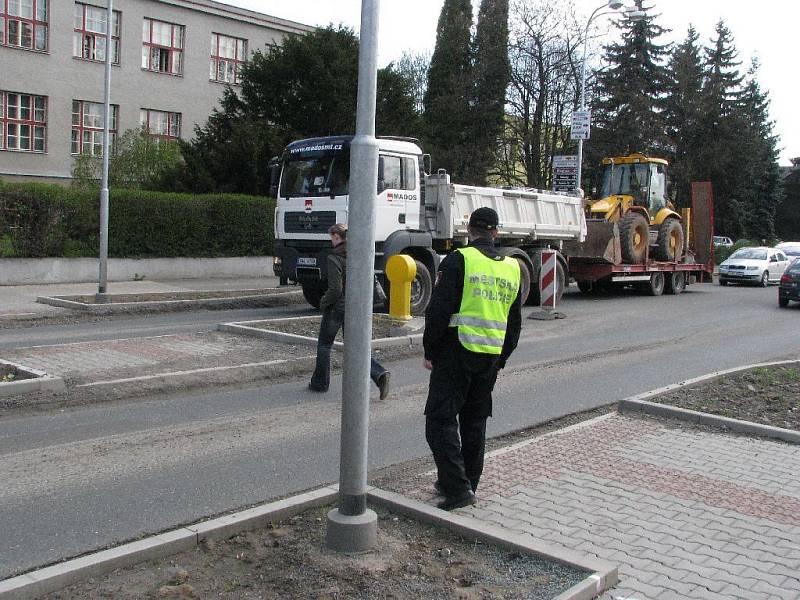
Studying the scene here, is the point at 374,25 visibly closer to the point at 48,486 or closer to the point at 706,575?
the point at 706,575

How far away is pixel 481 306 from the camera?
16.9 feet

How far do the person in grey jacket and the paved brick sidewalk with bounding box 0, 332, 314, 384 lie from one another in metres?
1.49

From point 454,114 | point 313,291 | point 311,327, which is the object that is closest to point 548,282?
Answer: point 313,291

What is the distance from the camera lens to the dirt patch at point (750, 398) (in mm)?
8172

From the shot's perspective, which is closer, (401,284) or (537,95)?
(401,284)

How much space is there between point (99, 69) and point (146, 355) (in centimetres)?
2788

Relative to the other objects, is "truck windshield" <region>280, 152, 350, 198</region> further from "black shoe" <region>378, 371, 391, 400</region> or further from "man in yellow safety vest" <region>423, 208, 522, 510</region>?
"man in yellow safety vest" <region>423, 208, 522, 510</region>

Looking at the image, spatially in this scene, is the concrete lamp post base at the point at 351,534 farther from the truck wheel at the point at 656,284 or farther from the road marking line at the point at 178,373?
the truck wheel at the point at 656,284

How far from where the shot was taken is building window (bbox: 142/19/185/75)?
36469 mm

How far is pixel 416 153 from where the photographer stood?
53.2 feet

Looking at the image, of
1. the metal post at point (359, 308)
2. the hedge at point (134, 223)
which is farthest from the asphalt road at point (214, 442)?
the hedge at point (134, 223)

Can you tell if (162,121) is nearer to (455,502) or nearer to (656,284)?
(656,284)

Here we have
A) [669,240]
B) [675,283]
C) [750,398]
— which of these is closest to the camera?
[750,398]

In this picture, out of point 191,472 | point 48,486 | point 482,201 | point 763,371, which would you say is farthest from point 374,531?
point 482,201
